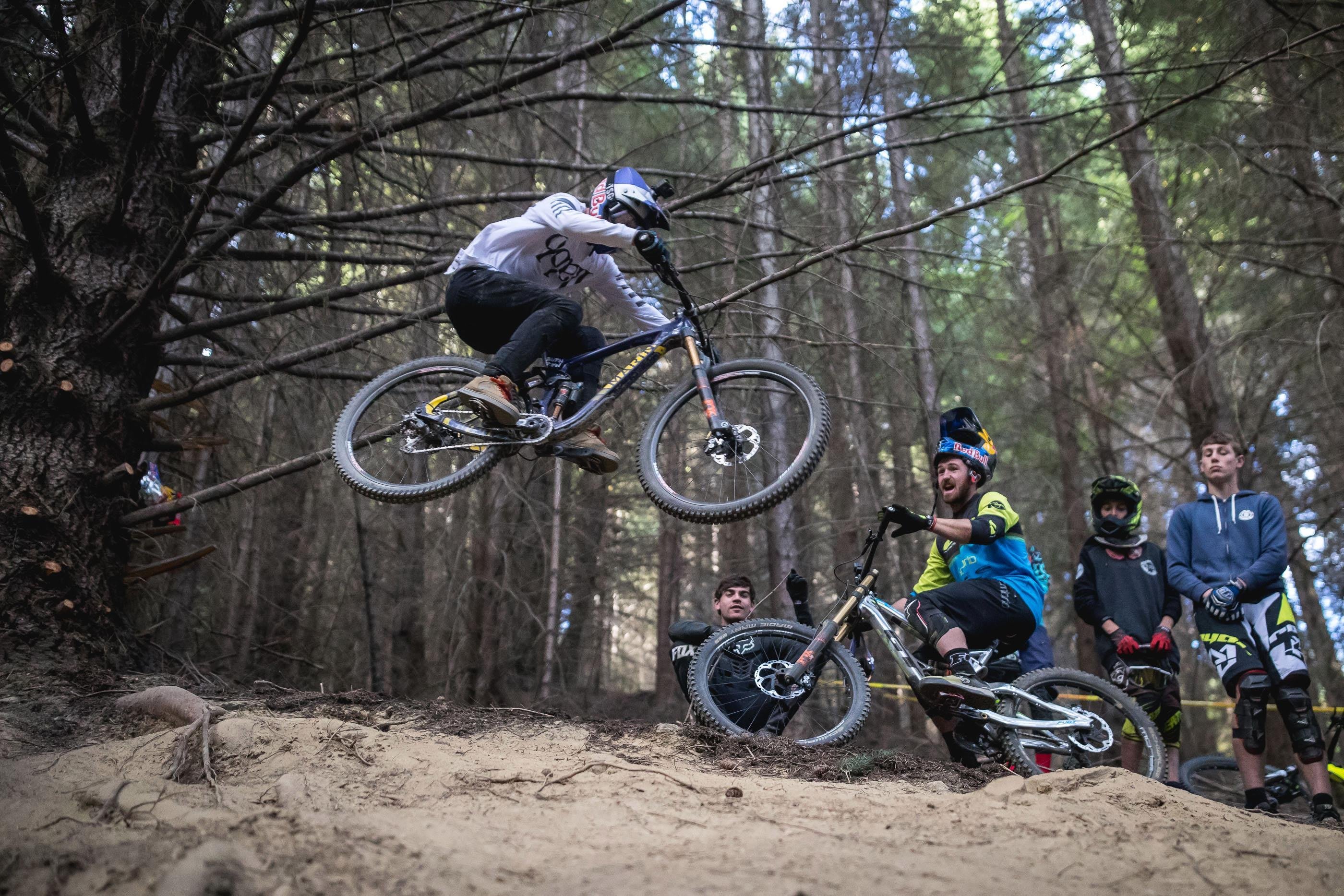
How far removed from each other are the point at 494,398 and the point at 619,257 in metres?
2.02

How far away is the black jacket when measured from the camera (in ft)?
15.1

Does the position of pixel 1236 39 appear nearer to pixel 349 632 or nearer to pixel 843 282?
pixel 843 282

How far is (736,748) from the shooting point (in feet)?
11.8

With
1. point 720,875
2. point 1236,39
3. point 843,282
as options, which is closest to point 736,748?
point 720,875

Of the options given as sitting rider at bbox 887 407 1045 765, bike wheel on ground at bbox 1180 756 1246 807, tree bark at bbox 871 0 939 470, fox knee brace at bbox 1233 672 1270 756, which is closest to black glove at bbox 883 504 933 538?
sitting rider at bbox 887 407 1045 765

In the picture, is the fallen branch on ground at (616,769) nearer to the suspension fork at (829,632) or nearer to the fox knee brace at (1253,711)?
the suspension fork at (829,632)

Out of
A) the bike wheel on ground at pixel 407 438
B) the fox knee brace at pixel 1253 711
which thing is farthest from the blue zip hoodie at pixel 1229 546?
the bike wheel on ground at pixel 407 438

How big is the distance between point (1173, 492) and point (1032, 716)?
41.0 ft

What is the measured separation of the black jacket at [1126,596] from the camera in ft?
15.1

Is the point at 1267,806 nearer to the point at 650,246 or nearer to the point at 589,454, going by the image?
the point at 589,454

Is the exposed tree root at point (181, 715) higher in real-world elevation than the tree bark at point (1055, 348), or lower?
lower

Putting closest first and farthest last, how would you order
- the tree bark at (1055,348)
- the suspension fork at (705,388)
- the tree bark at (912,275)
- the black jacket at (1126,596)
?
the suspension fork at (705,388) → the black jacket at (1126,596) → the tree bark at (912,275) → the tree bark at (1055,348)

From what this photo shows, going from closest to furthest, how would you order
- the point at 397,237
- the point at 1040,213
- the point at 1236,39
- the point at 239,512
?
the point at 1236,39 → the point at 397,237 → the point at 239,512 → the point at 1040,213

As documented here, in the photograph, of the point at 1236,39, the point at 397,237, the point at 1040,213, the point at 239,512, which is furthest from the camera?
the point at 1040,213
